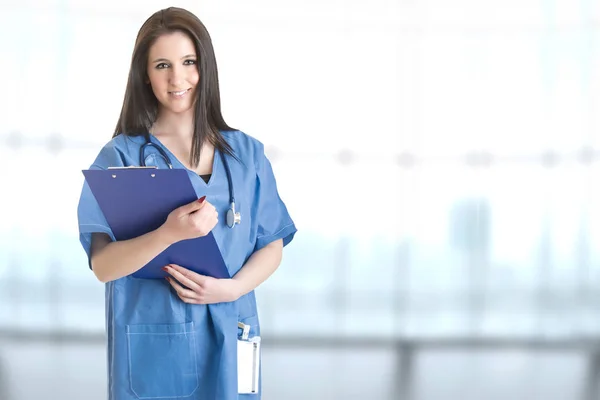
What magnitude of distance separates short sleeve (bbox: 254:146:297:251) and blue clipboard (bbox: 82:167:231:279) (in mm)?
163

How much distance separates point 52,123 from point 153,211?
12.1 ft

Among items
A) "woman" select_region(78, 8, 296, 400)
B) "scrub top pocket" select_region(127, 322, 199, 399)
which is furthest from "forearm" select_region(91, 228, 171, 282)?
"scrub top pocket" select_region(127, 322, 199, 399)

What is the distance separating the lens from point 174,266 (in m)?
1.44

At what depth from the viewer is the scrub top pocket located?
4.73 ft

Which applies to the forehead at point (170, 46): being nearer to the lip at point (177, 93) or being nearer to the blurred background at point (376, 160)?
the lip at point (177, 93)

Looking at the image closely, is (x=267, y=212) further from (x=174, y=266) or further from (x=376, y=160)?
(x=376, y=160)

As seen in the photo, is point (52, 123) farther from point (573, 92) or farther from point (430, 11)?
point (573, 92)

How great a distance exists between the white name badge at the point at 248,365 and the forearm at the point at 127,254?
26cm

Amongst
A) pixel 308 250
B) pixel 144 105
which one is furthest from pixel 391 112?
pixel 144 105

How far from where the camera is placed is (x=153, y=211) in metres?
1.37

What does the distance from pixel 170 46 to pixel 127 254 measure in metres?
0.37

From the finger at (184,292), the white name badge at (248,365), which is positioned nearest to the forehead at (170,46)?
the finger at (184,292)

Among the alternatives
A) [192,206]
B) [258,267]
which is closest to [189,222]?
[192,206]

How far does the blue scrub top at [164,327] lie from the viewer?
4.74 ft
